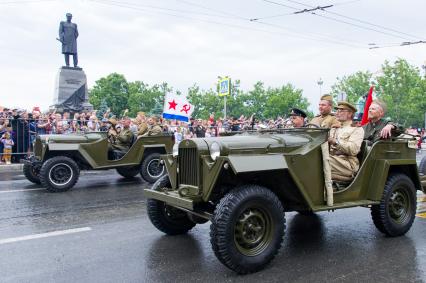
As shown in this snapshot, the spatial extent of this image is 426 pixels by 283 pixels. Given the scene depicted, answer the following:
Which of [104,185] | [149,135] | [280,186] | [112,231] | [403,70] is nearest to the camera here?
[280,186]

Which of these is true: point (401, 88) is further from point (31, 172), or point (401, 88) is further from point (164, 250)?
point (164, 250)

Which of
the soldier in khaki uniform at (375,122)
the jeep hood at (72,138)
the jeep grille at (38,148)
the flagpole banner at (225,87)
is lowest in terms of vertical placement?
the jeep grille at (38,148)

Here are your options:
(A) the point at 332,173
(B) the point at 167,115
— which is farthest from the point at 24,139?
(A) the point at 332,173

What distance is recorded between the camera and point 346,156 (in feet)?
17.0

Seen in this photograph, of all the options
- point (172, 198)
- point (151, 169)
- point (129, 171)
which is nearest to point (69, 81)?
point (129, 171)

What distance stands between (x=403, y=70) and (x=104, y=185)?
5455 cm

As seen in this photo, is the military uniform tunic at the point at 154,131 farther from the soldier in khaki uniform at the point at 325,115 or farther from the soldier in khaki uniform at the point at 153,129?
the soldier in khaki uniform at the point at 325,115

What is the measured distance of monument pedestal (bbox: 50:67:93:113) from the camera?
69.9ft

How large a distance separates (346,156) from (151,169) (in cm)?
636

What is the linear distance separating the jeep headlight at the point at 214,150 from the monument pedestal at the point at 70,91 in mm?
18488

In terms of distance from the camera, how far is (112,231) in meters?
5.66

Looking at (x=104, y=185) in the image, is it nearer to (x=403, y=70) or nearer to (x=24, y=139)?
(x=24, y=139)

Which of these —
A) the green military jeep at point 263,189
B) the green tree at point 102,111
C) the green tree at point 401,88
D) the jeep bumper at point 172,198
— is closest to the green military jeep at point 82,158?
the green military jeep at point 263,189

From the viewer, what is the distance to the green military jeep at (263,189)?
4.02m
